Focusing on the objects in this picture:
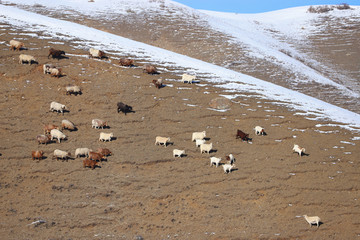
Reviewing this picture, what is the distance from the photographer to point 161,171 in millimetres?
12516

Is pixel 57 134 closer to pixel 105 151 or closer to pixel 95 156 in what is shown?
pixel 95 156

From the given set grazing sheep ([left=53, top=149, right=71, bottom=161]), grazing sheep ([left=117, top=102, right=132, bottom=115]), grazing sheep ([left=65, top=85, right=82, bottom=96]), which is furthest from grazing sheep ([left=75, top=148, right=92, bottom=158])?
grazing sheep ([left=65, top=85, right=82, bottom=96])

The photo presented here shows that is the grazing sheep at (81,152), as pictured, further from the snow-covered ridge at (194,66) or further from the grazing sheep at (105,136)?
the snow-covered ridge at (194,66)

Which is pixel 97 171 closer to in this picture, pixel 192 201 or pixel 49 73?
pixel 192 201

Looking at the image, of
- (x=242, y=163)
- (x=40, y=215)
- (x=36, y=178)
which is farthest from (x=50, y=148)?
(x=242, y=163)

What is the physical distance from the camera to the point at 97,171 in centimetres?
1220

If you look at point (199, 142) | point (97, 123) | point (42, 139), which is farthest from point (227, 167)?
point (42, 139)

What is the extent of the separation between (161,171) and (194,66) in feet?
38.7

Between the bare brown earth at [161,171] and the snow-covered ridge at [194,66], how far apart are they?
5.84 feet

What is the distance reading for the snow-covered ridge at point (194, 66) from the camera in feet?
63.7

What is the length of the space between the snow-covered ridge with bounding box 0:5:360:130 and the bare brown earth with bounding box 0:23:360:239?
5.84 ft

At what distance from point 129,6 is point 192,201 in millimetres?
37341

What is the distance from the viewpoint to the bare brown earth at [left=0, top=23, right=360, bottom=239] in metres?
10.3

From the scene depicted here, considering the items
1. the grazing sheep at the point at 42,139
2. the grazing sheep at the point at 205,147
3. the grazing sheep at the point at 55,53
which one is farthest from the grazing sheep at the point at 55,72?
the grazing sheep at the point at 205,147
